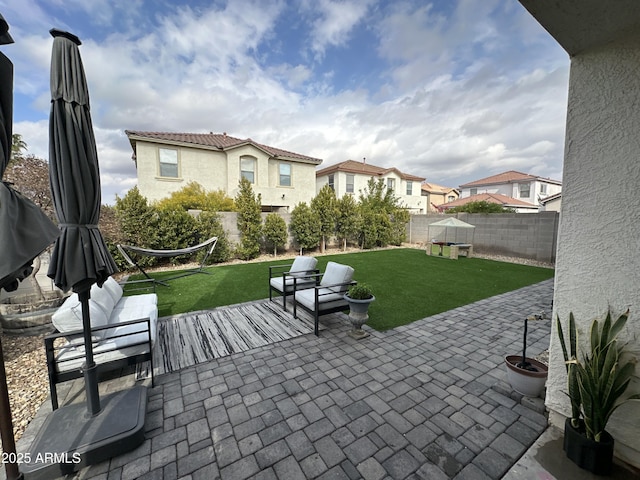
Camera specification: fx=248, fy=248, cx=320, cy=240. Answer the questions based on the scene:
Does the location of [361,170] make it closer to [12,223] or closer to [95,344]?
[95,344]

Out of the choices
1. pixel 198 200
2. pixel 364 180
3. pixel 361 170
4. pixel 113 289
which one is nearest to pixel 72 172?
pixel 113 289

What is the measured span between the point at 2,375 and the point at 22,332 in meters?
3.87

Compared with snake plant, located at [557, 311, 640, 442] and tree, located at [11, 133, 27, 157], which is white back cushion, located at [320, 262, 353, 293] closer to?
snake plant, located at [557, 311, 640, 442]

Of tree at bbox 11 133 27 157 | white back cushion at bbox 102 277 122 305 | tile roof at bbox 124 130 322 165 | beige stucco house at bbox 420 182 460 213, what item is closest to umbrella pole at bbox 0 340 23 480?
white back cushion at bbox 102 277 122 305

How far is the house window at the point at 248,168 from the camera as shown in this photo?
14.4 m

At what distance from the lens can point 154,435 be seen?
2066 mm

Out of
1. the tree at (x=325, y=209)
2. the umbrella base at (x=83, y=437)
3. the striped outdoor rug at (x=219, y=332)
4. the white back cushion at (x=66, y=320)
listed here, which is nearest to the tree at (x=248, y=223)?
the tree at (x=325, y=209)

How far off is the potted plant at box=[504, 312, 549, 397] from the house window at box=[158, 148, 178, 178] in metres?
14.8

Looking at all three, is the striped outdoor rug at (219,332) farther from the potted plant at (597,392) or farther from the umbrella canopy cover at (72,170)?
the potted plant at (597,392)

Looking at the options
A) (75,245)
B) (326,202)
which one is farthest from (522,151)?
(75,245)

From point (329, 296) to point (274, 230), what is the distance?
7.35 m

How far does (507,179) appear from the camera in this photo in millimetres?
28734

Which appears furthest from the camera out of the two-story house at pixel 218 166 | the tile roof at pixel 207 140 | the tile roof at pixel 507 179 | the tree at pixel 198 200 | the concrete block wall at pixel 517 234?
the tile roof at pixel 507 179

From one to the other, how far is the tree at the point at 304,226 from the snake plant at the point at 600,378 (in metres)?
10.4
